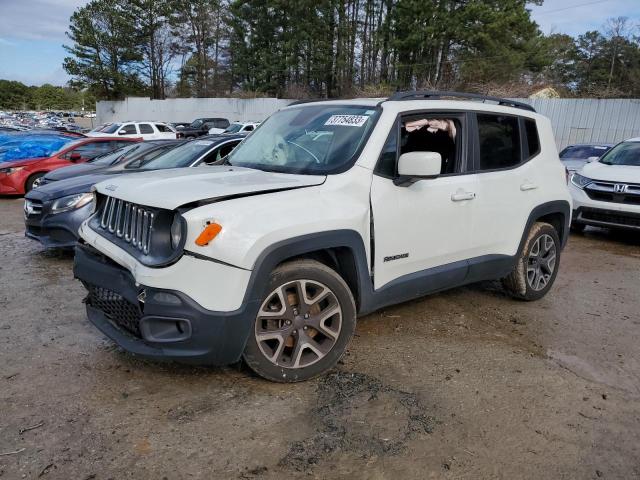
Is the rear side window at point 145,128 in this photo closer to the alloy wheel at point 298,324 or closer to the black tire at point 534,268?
the black tire at point 534,268

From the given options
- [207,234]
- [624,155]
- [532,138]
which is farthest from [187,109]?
[207,234]

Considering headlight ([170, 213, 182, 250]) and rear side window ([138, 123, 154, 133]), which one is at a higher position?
headlight ([170, 213, 182, 250])

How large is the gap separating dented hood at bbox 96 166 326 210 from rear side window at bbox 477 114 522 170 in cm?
168

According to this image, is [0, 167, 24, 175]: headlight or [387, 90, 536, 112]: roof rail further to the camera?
[0, 167, 24, 175]: headlight

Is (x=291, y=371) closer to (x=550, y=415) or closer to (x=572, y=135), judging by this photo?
(x=550, y=415)

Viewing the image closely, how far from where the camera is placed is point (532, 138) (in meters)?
4.98

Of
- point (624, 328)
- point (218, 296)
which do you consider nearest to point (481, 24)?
point (624, 328)

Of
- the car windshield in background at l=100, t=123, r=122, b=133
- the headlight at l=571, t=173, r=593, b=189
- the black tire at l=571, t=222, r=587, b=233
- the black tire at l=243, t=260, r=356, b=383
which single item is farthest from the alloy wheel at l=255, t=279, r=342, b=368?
the car windshield in background at l=100, t=123, r=122, b=133

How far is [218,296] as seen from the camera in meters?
2.94

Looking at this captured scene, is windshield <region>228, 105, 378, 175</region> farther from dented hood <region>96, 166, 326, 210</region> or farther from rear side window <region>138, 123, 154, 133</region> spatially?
rear side window <region>138, 123, 154, 133</region>

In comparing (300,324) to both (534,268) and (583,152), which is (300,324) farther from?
(583,152)

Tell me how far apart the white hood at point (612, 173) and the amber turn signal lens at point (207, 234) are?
7.40m

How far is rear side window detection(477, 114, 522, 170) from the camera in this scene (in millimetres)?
4477

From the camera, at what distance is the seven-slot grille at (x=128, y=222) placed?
10.5 feet
